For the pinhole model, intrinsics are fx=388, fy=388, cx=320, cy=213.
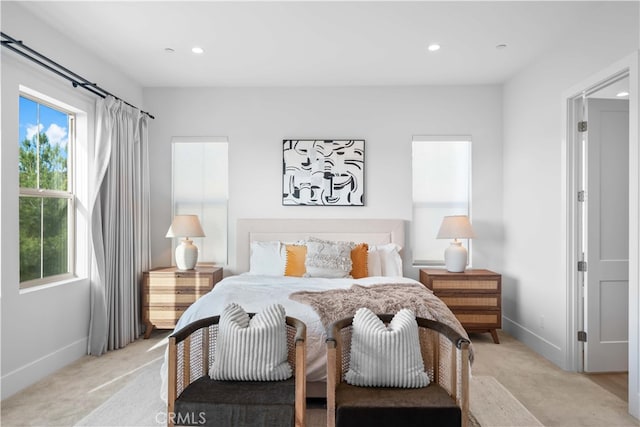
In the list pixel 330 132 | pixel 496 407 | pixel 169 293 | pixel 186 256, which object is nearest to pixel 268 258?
pixel 186 256

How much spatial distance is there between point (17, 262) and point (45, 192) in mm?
706

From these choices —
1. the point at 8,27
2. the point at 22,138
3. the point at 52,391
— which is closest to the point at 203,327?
the point at 52,391

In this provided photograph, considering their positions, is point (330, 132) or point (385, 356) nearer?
point (385, 356)

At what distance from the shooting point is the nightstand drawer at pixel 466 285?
13.2 ft

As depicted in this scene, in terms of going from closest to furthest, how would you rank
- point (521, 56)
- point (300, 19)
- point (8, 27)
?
1. point (8, 27)
2. point (300, 19)
3. point (521, 56)

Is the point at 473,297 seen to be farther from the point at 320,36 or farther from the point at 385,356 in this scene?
the point at 320,36

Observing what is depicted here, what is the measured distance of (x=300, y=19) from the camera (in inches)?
120

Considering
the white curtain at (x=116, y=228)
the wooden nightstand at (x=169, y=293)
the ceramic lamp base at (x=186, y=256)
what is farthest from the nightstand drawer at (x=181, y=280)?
the white curtain at (x=116, y=228)

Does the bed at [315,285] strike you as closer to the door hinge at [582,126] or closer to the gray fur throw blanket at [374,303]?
the gray fur throw blanket at [374,303]

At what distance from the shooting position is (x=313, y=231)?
454cm

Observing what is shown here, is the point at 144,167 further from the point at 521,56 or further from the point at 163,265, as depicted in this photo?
the point at 521,56

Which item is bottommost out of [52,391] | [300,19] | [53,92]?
[52,391]

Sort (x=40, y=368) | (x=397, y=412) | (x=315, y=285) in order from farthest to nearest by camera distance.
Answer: (x=315, y=285)
(x=40, y=368)
(x=397, y=412)

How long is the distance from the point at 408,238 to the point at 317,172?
1.34 meters
